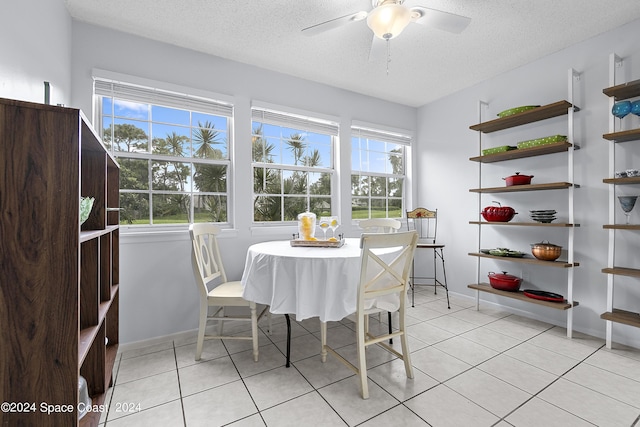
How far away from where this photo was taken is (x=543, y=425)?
1.52 metres

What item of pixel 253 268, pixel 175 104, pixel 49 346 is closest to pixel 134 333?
pixel 253 268

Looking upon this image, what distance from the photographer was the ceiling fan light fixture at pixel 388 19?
69.4 inches

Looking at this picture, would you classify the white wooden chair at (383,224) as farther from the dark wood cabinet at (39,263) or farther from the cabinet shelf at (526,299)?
the dark wood cabinet at (39,263)

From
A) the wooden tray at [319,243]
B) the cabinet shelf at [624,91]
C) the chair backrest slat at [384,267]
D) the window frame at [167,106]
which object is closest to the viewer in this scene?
the chair backrest slat at [384,267]

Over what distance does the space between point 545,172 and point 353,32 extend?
243 centimetres

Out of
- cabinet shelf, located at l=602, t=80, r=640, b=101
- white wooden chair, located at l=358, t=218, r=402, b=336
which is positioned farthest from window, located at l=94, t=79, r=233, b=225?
cabinet shelf, located at l=602, t=80, r=640, b=101

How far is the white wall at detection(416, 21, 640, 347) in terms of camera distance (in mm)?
2521

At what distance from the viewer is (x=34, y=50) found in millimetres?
1555

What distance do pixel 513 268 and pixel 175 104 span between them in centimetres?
399

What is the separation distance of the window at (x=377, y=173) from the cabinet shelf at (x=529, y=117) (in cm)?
126

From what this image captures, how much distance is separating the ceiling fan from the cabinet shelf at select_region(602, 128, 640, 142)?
61.9 inches

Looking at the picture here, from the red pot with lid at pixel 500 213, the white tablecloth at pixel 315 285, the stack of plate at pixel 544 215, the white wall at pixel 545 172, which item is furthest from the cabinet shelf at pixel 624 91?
the white tablecloth at pixel 315 285

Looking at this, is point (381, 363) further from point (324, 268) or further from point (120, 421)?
point (120, 421)

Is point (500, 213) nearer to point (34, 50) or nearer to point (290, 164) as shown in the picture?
point (290, 164)
